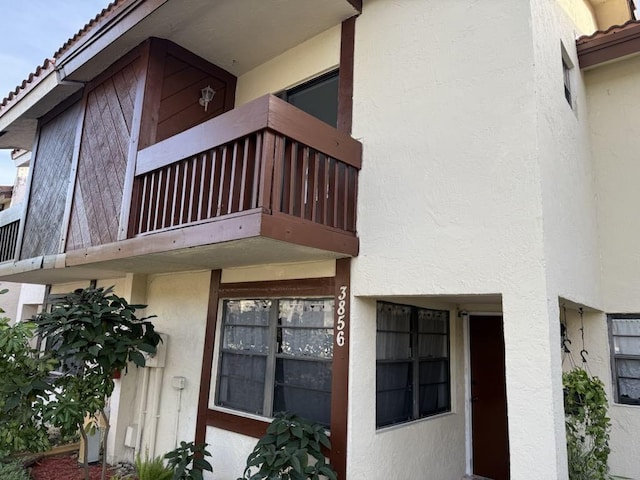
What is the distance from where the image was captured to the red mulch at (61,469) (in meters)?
5.85

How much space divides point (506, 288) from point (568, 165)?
1.74 metres

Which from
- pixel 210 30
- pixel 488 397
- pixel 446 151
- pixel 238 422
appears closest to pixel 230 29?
pixel 210 30

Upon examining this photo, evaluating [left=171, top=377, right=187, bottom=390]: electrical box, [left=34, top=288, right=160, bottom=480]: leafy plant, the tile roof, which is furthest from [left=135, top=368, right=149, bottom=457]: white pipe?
the tile roof

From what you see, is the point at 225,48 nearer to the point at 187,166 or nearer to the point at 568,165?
the point at 187,166

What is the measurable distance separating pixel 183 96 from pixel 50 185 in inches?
120

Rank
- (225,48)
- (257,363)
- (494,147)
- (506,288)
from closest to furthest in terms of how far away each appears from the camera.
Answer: (506,288) → (494,147) → (257,363) → (225,48)

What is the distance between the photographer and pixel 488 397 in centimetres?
598

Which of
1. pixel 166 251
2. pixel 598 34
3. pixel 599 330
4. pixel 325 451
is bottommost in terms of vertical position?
pixel 325 451

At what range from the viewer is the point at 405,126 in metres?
4.50

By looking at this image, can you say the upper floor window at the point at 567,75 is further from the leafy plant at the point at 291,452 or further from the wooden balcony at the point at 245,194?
the leafy plant at the point at 291,452

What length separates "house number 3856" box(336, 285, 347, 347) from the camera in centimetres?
445

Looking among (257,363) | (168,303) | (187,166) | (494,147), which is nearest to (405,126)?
(494,147)

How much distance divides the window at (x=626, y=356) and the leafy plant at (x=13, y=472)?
6955 mm

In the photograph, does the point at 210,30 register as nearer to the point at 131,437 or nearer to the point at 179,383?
the point at 179,383
